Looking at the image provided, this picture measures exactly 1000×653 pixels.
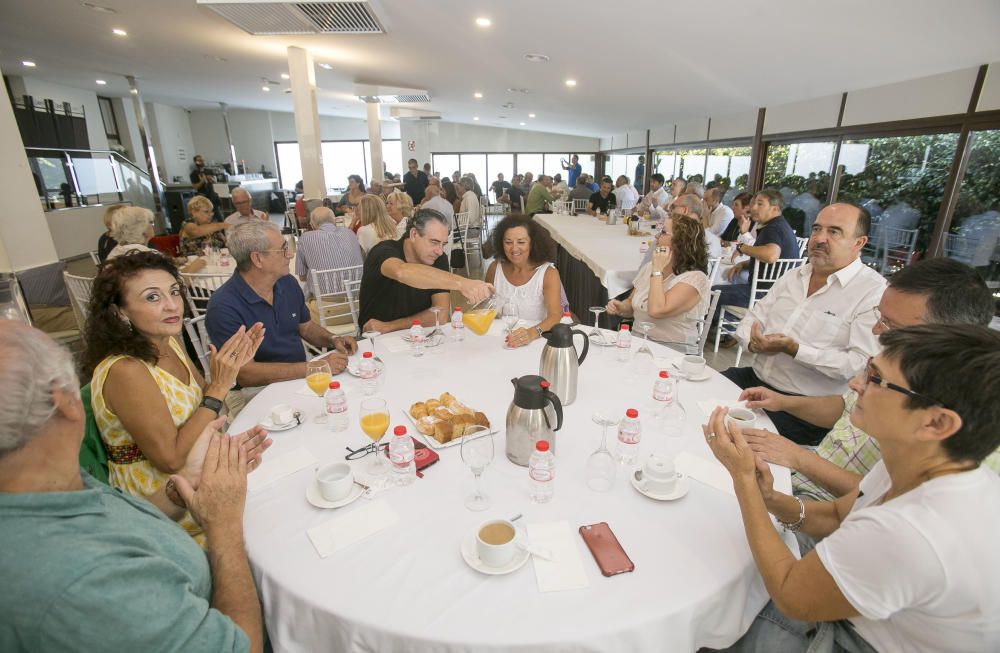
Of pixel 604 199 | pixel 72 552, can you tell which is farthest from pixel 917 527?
pixel 604 199

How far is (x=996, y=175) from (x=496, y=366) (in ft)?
15.8

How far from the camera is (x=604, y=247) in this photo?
530 centimetres

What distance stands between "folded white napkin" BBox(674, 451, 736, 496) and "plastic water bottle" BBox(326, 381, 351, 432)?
1100 millimetres

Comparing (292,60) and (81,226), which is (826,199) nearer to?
(292,60)

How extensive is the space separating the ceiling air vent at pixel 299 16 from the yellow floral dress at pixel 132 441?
3960mm

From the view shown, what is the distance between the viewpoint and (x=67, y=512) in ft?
2.66

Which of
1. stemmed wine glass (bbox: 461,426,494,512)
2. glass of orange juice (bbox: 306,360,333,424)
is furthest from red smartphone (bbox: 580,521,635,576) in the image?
glass of orange juice (bbox: 306,360,333,424)

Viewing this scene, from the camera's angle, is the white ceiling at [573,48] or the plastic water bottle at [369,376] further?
the white ceiling at [573,48]

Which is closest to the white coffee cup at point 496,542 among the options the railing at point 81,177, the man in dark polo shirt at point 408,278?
the man in dark polo shirt at point 408,278

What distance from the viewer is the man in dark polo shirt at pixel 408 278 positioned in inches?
103

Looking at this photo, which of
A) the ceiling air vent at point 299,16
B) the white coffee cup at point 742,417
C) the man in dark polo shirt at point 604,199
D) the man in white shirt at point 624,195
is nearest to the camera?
the white coffee cup at point 742,417

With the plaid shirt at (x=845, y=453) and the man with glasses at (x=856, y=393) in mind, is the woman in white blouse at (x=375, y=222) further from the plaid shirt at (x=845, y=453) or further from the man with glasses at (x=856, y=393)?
the plaid shirt at (x=845, y=453)

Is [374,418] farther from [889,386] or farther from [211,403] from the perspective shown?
[889,386]

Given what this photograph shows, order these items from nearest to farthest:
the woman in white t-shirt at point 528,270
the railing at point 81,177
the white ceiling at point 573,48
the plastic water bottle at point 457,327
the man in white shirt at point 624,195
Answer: the plastic water bottle at point 457,327
the woman in white t-shirt at point 528,270
the white ceiling at point 573,48
the railing at point 81,177
the man in white shirt at point 624,195
